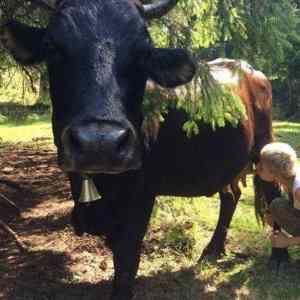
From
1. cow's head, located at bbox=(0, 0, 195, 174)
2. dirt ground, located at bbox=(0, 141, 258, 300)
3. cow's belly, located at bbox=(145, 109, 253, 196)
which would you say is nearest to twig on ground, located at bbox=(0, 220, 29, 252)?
dirt ground, located at bbox=(0, 141, 258, 300)

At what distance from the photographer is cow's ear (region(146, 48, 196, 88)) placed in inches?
146

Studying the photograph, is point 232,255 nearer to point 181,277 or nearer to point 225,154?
point 181,277

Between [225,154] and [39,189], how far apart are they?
3.83m

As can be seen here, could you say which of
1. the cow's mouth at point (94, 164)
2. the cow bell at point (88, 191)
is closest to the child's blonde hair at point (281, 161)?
the cow bell at point (88, 191)

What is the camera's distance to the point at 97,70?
10.6 ft

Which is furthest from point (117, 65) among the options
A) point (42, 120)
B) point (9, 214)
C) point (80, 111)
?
point (42, 120)

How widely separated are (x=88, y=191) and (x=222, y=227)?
2436mm

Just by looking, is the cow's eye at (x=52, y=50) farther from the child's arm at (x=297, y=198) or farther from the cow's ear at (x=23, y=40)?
the child's arm at (x=297, y=198)

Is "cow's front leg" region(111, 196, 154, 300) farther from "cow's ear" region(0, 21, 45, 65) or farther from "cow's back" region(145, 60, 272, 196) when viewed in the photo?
"cow's ear" region(0, 21, 45, 65)

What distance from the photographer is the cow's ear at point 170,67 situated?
371 centimetres

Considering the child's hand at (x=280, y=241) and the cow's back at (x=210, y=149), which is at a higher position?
the cow's back at (x=210, y=149)

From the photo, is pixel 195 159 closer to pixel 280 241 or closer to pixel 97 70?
pixel 280 241

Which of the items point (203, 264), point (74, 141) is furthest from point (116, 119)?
point (203, 264)

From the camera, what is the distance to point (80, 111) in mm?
3154
